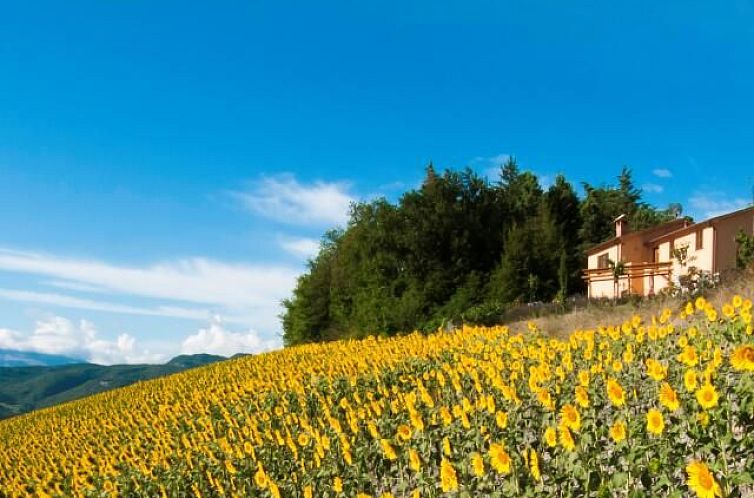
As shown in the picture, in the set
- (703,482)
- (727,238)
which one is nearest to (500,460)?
(703,482)

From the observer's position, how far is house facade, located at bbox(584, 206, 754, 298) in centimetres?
2266

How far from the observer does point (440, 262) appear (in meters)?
31.1

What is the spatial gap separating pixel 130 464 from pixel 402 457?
5586mm

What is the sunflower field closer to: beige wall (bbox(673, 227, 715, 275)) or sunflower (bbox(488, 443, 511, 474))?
sunflower (bbox(488, 443, 511, 474))

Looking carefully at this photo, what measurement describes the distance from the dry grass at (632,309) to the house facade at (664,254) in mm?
5015

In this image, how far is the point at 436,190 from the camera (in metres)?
33.6

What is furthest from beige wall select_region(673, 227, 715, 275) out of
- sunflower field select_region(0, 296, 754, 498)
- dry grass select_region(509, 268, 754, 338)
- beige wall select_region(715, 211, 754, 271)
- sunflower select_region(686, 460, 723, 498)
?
sunflower select_region(686, 460, 723, 498)

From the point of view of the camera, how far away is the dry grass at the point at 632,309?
1237cm

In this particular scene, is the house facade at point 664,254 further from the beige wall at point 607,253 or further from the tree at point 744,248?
the tree at point 744,248

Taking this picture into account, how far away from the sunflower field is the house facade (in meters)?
12.3


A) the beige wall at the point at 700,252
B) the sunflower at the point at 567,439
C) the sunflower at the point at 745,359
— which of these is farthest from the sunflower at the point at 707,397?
the beige wall at the point at 700,252

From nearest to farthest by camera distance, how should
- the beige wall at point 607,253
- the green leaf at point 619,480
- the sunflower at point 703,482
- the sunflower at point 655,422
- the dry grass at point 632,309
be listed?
the sunflower at point 703,482, the green leaf at point 619,480, the sunflower at point 655,422, the dry grass at point 632,309, the beige wall at point 607,253

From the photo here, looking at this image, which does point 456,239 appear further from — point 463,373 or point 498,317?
point 463,373

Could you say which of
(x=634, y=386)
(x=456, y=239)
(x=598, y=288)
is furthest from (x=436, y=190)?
(x=634, y=386)
